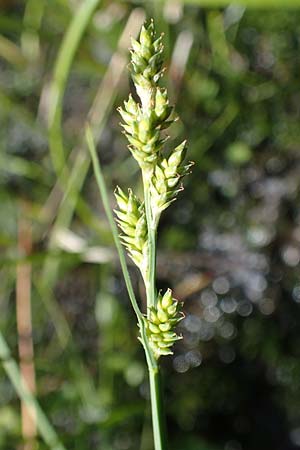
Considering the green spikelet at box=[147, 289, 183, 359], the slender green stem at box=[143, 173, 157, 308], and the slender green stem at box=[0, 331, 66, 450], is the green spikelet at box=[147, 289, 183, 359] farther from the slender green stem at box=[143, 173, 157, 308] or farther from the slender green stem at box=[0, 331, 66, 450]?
the slender green stem at box=[0, 331, 66, 450]

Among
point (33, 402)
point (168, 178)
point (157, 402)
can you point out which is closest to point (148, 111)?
point (168, 178)

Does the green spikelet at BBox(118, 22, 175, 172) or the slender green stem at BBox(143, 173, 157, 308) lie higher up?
the green spikelet at BBox(118, 22, 175, 172)

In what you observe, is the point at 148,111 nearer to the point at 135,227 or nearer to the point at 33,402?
the point at 135,227

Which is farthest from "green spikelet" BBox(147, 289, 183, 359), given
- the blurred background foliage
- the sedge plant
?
the blurred background foliage

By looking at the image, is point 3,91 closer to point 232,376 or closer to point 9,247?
point 9,247

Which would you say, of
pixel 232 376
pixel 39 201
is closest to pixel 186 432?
pixel 232 376

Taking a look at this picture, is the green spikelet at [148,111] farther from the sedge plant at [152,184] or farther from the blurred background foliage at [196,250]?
the blurred background foliage at [196,250]

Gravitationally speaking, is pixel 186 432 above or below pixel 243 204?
below

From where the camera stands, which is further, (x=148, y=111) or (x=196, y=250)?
Result: (x=196, y=250)
